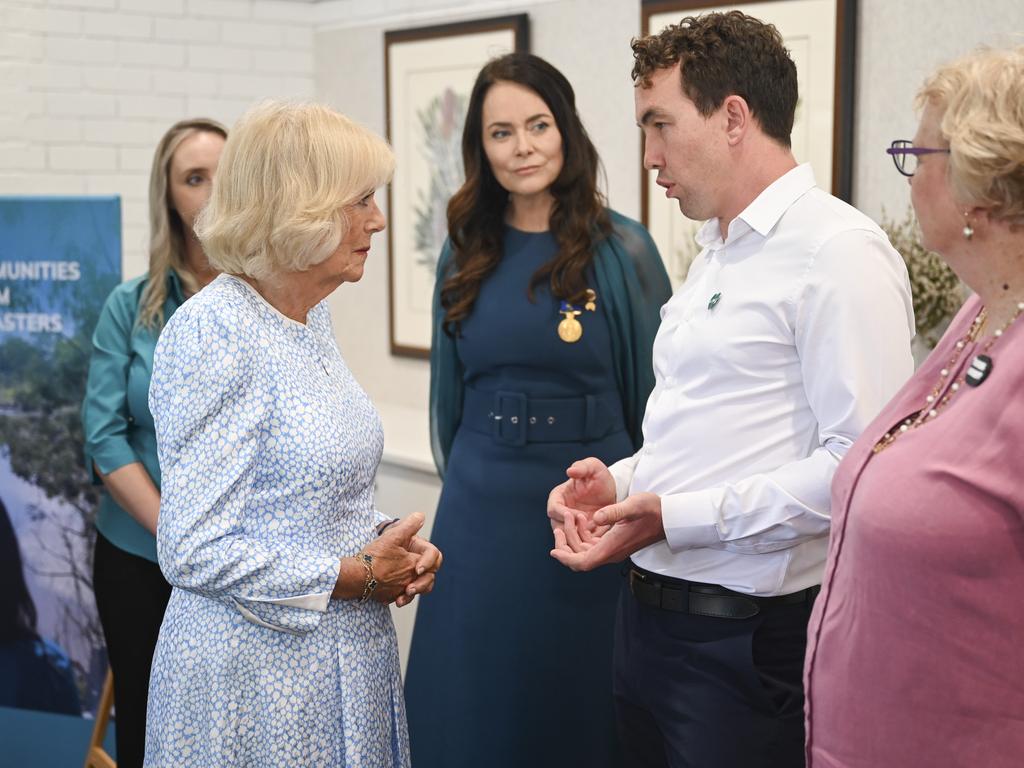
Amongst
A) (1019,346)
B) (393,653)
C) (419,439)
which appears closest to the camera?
(1019,346)

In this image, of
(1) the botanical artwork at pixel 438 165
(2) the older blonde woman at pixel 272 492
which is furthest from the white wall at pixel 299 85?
(2) the older blonde woman at pixel 272 492

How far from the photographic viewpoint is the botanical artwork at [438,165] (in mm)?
4438

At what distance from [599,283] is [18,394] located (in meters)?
1.77

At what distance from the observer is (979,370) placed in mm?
1317

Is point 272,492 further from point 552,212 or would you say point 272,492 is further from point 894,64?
point 894,64

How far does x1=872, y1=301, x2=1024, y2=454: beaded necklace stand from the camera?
1.33 meters

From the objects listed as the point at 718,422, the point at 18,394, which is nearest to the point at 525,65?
the point at 718,422

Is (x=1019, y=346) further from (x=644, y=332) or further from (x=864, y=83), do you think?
(x=864, y=83)

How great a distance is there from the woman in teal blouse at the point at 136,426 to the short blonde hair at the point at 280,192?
0.87 metres

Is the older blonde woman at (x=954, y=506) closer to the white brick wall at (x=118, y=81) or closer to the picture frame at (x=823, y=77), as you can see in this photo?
the picture frame at (x=823, y=77)

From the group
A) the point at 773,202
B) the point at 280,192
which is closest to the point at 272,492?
the point at 280,192

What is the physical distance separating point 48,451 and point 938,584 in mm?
2776

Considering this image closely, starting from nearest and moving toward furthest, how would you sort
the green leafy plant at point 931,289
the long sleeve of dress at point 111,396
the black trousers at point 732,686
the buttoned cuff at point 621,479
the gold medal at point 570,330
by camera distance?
the black trousers at point 732,686 < the buttoned cuff at point 621,479 < the long sleeve of dress at point 111,396 < the gold medal at point 570,330 < the green leafy plant at point 931,289

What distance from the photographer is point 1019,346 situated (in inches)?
50.3
